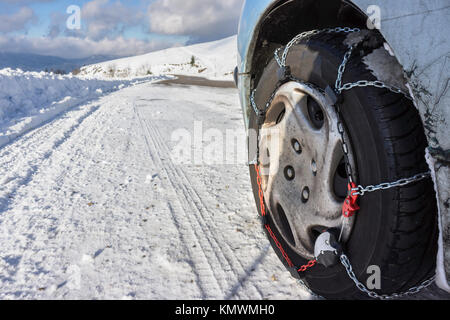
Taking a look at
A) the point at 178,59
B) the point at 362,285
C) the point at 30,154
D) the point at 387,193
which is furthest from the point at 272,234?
the point at 178,59


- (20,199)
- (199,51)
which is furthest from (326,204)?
(199,51)

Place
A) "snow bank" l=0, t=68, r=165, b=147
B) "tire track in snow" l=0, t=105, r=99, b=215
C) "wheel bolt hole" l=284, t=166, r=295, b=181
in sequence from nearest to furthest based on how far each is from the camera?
1. "wheel bolt hole" l=284, t=166, r=295, b=181
2. "tire track in snow" l=0, t=105, r=99, b=215
3. "snow bank" l=0, t=68, r=165, b=147

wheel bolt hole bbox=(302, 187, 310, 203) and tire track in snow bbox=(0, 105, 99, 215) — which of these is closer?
wheel bolt hole bbox=(302, 187, 310, 203)

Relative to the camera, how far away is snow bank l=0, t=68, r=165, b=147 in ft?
16.6

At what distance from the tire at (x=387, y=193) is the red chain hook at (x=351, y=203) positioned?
0.02 metres

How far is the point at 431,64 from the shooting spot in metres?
0.90

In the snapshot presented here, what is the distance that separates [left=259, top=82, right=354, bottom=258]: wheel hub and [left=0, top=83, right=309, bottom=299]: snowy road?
353 mm

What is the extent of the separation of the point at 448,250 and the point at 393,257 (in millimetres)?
162

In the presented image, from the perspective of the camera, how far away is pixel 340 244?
1196 millimetres

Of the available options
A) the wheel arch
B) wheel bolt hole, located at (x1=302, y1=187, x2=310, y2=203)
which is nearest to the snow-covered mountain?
the wheel arch

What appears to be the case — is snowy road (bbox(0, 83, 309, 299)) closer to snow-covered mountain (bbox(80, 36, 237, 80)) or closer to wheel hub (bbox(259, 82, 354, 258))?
wheel hub (bbox(259, 82, 354, 258))

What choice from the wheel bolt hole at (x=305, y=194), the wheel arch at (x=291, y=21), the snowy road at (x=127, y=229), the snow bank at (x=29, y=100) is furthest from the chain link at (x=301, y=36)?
the snow bank at (x=29, y=100)

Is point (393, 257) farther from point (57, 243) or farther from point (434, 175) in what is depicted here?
point (57, 243)

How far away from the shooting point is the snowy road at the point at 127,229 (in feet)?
5.31
